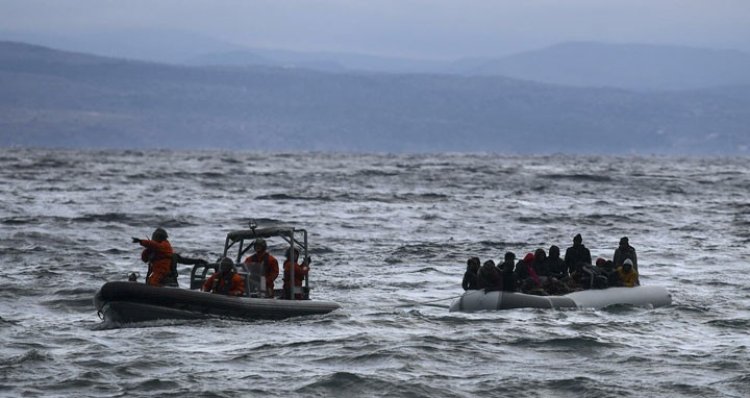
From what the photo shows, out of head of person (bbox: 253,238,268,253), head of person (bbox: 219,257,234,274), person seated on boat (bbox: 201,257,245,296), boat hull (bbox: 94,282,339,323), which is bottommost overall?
boat hull (bbox: 94,282,339,323)

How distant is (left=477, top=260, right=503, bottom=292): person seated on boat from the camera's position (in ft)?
Result: 86.8

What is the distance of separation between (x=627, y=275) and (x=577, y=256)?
1.14 metres

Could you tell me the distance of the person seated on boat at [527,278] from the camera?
27250mm

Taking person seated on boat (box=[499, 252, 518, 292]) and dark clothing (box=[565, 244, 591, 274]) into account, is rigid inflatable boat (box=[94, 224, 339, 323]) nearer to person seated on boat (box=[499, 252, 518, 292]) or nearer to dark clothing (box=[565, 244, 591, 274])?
person seated on boat (box=[499, 252, 518, 292])

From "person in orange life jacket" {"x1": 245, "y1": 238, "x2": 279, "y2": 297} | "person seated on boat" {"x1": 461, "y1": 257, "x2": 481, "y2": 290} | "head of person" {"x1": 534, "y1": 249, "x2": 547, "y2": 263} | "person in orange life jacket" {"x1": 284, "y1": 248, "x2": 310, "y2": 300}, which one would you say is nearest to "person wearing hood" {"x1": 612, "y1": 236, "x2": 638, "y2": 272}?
"head of person" {"x1": 534, "y1": 249, "x2": 547, "y2": 263}

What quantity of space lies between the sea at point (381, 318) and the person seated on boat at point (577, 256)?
73.8 inches

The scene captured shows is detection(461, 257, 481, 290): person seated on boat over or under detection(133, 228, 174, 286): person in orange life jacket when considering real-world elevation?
under

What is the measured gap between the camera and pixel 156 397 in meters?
18.1

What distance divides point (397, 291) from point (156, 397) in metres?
13.6

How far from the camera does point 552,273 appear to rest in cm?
2811

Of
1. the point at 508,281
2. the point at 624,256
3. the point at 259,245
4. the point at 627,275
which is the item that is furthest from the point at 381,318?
the point at 624,256

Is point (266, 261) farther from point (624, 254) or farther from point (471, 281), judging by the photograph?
point (624, 254)

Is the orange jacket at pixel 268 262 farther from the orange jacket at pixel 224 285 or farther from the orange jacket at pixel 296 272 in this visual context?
the orange jacket at pixel 224 285

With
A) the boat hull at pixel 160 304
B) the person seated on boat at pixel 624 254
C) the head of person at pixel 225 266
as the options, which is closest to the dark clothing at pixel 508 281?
the person seated on boat at pixel 624 254
